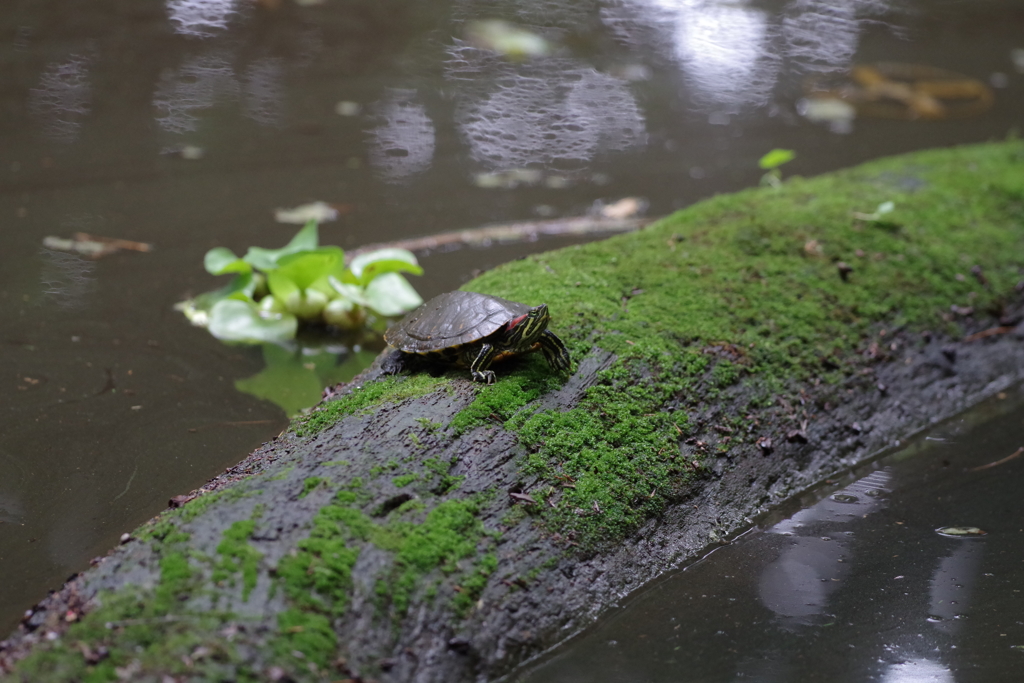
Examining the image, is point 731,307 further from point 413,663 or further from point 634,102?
point 634,102

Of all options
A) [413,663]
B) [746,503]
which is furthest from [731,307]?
[413,663]

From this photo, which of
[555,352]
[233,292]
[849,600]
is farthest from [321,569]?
[233,292]

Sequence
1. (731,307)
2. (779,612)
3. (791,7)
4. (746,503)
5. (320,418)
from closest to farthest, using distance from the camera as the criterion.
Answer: (779,612), (320,418), (746,503), (731,307), (791,7)

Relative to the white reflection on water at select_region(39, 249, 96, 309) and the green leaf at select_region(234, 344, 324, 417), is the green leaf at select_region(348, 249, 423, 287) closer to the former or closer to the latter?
the green leaf at select_region(234, 344, 324, 417)

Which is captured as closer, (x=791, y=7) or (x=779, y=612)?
(x=779, y=612)

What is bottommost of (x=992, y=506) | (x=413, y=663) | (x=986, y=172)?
(x=992, y=506)

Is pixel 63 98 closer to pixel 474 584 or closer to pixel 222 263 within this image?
pixel 222 263

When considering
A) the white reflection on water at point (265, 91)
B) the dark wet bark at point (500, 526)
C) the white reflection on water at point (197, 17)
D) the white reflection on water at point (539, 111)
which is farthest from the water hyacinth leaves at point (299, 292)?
the white reflection on water at point (197, 17)
